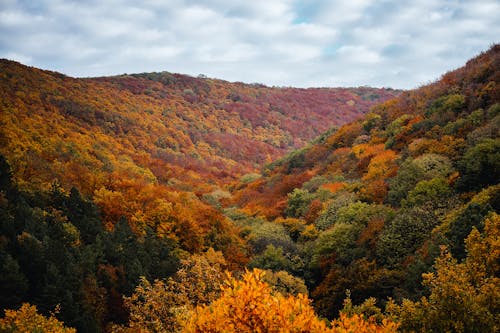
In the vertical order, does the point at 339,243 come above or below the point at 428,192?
below

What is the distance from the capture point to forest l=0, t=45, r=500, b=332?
457 inches

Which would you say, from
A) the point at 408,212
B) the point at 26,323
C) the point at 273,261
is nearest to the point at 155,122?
the point at 273,261

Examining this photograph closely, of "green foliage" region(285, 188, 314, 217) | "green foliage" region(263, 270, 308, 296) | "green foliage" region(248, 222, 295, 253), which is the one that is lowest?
"green foliage" region(263, 270, 308, 296)

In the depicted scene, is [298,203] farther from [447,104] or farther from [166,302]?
[166,302]

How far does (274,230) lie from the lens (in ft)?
118

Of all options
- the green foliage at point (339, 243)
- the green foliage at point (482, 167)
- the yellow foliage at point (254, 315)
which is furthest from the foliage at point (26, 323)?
the green foliage at point (482, 167)

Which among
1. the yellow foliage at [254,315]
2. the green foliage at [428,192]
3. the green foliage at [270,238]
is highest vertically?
the green foliage at [428,192]

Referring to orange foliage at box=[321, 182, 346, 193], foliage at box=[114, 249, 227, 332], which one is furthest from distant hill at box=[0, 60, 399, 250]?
foliage at box=[114, 249, 227, 332]

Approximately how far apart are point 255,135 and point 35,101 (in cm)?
5812

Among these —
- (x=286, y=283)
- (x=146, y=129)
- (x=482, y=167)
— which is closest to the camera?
(x=482, y=167)

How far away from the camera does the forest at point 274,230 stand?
11602mm

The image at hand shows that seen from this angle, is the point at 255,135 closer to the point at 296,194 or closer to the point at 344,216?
the point at 296,194

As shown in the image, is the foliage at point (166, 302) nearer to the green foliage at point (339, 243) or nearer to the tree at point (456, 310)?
the tree at point (456, 310)

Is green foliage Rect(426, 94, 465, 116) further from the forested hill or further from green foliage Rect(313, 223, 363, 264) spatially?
the forested hill
